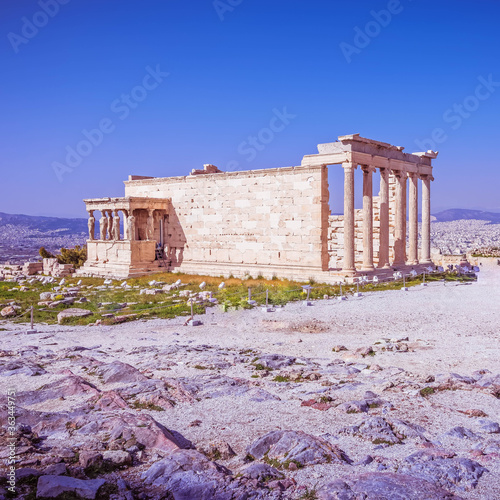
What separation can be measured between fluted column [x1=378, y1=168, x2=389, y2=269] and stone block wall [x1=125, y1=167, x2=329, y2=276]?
123 inches

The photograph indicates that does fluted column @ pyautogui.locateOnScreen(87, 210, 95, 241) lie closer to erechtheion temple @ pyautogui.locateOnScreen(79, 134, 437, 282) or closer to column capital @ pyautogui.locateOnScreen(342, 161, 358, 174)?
erechtheion temple @ pyautogui.locateOnScreen(79, 134, 437, 282)

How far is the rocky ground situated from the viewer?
215 inches

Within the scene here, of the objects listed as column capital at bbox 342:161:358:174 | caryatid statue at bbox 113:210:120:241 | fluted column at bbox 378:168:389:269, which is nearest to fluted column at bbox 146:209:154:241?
caryatid statue at bbox 113:210:120:241

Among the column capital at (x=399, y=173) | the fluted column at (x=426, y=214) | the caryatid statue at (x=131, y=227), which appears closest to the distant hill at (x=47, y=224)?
the caryatid statue at (x=131, y=227)

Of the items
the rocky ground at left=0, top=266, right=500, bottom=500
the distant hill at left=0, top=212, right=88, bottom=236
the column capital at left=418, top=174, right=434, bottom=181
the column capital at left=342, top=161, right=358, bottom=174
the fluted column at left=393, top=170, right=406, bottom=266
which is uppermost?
the distant hill at left=0, top=212, right=88, bottom=236

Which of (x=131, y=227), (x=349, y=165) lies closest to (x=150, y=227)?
(x=131, y=227)

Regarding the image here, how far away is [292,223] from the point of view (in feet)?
77.9

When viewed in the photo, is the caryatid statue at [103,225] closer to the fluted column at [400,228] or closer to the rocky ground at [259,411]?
the fluted column at [400,228]

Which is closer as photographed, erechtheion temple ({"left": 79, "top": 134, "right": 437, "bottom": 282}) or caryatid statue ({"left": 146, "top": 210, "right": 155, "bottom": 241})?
erechtheion temple ({"left": 79, "top": 134, "right": 437, "bottom": 282})

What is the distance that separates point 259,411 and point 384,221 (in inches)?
727

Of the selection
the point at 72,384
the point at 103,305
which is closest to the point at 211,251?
the point at 103,305

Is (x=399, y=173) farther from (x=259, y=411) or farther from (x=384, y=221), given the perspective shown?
(x=259, y=411)

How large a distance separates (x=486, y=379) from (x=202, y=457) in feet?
16.4

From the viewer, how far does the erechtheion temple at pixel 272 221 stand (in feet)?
75.0
